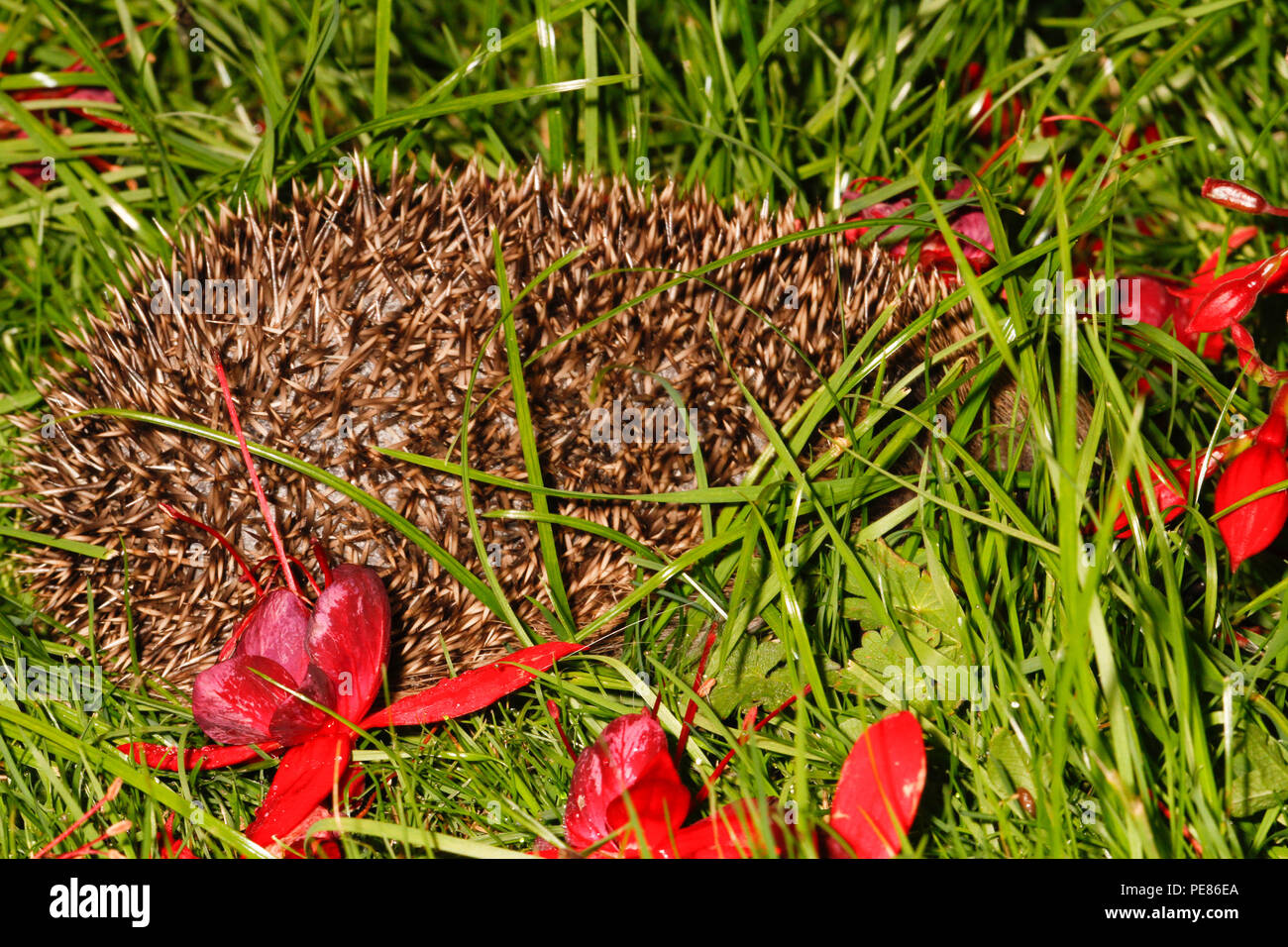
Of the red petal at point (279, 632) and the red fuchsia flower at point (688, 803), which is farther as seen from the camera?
→ the red petal at point (279, 632)

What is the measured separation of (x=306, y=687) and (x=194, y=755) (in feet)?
1.68

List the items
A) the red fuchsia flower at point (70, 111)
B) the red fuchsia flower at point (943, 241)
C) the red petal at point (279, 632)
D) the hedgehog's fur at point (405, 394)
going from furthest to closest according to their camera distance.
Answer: the red fuchsia flower at point (70, 111), the red fuchsia flower at point (943, 241), the hedgehog's fur at point (405, 394), the red petal at point (279, 632)

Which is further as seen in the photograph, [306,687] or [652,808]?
[306,687]

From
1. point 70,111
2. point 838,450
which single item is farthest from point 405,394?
point 70,111

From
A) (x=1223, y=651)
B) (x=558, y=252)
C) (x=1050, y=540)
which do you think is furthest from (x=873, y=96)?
(x=1223, y=651)

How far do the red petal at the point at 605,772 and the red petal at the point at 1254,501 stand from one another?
1.52 metres

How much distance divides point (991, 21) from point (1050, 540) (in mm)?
2682

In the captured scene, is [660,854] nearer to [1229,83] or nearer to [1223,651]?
[1223,651]

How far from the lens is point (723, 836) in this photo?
210 cm

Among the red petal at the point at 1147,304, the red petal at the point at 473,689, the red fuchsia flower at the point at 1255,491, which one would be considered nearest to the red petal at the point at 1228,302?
the red fuchsia flower at the point at 1255,491

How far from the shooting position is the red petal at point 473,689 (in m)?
2.51

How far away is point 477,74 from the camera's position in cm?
420

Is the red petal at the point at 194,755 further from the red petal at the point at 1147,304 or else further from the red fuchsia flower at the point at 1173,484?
the red petal at the point at 1147,304

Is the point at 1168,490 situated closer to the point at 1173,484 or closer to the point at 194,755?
the point at 1173,484
